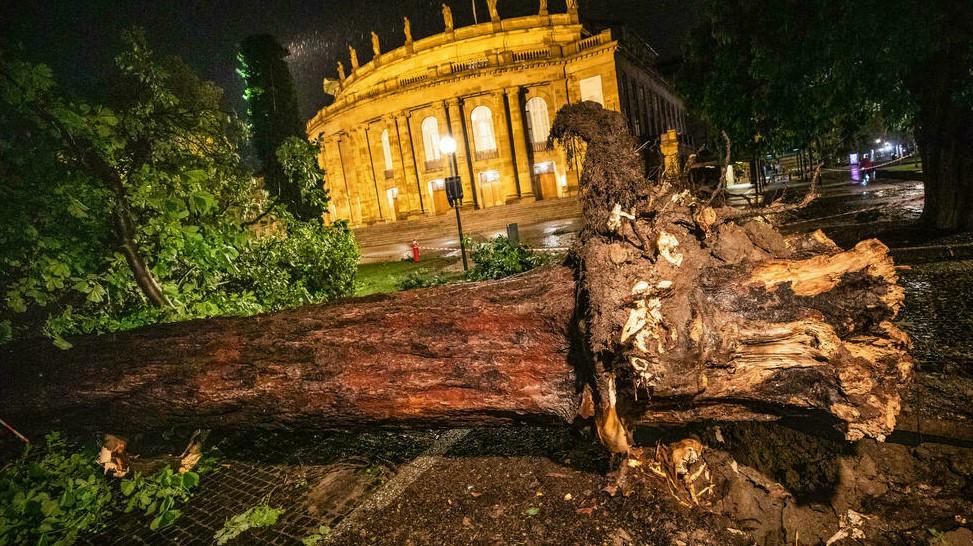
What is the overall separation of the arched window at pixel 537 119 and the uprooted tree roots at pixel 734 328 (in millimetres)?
35001

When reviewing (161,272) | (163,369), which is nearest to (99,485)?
(163,369)

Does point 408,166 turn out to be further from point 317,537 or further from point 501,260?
point 317,537

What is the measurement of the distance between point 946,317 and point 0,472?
8.23 metres

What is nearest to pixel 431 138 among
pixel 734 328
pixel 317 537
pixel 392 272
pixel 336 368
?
pixel 392 272

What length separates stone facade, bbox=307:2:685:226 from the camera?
33.8 meters

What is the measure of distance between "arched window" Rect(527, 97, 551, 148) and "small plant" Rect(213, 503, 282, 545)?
35315 millimetres

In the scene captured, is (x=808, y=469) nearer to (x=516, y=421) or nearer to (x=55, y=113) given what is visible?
(x=516, y=421)

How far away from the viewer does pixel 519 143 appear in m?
35.6

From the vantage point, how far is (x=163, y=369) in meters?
2.93

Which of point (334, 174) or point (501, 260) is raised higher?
point (334, 174)

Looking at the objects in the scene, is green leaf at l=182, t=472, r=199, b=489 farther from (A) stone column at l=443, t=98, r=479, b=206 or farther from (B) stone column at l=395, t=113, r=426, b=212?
(B) stone column at l=395, t=113, r=426, b=212

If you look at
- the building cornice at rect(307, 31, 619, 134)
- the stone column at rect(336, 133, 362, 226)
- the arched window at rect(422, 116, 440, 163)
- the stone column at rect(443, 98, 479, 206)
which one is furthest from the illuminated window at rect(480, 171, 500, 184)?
the stone column at rect(336, 133, 362, 226)

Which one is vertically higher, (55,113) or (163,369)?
(55,113)

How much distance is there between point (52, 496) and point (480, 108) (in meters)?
36.7
